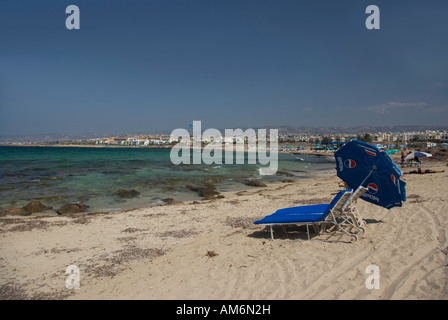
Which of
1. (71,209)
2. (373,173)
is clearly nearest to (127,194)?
(71,209)

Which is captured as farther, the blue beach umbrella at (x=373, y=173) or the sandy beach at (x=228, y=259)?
the blue beach umbrella at (x=373, y=173)

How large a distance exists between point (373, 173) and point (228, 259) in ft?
12.8

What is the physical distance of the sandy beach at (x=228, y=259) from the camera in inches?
164

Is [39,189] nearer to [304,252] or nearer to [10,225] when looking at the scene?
[10,225]

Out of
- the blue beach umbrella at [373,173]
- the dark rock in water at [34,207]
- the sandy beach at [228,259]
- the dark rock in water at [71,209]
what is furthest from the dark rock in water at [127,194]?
the blue beach umbrella at [373,173]

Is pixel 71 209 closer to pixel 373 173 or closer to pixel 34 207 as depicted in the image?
pixel 34 207

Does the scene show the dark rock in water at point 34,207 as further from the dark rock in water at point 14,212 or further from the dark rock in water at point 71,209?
the dark rock in water at point 71,209

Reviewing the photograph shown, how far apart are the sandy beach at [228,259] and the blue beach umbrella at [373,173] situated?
0.79 m

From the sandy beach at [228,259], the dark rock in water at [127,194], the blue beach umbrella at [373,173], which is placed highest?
the blue beach umbrella at [373,173]

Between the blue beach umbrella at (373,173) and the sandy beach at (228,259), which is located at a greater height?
the blue beach umbrella at (373,173)

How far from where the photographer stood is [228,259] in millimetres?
5539

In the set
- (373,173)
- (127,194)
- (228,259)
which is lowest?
(127,194)

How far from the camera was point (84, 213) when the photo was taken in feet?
40.7

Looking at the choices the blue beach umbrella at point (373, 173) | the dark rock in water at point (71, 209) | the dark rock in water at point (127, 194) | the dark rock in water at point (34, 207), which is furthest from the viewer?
the dark rock in water at point (127, 194)
